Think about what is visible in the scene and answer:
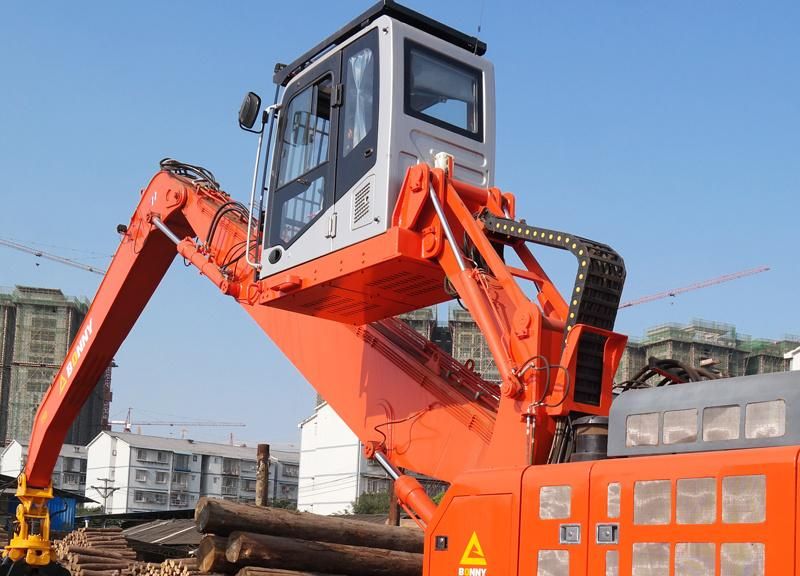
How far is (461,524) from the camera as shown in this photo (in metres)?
7.93

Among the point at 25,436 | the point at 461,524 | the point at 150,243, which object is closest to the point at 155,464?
the point at 25,436

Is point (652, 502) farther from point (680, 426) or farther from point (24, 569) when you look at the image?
point (24, 569)

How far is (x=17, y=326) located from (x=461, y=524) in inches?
4449

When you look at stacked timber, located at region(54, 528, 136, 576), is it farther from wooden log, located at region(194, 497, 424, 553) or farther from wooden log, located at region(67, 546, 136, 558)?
wooden log, located at region(194, 497, 424, 553)

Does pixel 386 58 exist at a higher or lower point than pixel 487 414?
higher

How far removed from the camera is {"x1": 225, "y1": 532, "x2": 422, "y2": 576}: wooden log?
11.7 m

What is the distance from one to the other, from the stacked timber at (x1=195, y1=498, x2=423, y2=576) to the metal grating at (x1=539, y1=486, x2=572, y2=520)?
5.10m

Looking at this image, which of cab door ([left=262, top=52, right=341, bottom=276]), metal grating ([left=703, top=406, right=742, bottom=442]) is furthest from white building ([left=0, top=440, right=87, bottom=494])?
metal grating ([left=703, top=406, right=742, bottom=442])

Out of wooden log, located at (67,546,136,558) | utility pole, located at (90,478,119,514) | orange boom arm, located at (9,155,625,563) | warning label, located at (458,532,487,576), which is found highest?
orange boom arm, located at (9,155,625,563)

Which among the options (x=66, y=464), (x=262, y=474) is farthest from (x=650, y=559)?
(x=66, y=464)

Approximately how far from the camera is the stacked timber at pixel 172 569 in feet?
49.9

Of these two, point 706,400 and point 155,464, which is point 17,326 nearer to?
point 155,464

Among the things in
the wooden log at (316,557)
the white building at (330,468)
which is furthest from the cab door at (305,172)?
the white building at (330,468)

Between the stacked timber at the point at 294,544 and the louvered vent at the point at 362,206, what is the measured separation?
12.4 ft
